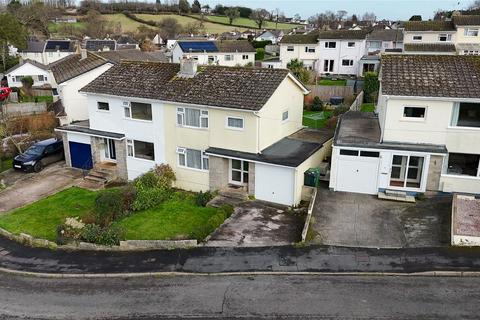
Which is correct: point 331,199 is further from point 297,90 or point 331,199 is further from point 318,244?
point 297,90

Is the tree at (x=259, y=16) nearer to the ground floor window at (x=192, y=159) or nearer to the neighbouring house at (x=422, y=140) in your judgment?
the ground floor window at (x=192, y=159)

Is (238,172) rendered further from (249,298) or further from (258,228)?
(249,298)

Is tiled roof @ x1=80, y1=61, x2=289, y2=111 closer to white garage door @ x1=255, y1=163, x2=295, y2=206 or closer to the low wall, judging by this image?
white garage door @ x1=255, y1=163, x2=295, y2=206

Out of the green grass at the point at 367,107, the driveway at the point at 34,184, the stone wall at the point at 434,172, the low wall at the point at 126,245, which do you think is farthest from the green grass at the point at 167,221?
the green grass at the point at 367,107

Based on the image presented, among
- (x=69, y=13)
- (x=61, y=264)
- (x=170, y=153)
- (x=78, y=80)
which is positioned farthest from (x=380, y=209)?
(x=69, y=13)

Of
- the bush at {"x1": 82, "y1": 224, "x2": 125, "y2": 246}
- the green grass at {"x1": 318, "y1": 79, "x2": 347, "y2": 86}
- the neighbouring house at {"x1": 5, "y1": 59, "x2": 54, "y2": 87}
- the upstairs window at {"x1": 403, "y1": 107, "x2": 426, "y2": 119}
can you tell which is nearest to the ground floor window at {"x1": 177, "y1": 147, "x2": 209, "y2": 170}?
the bush at {"x1": 82, "y1": 224, "x2": 125, "y2": 246}
